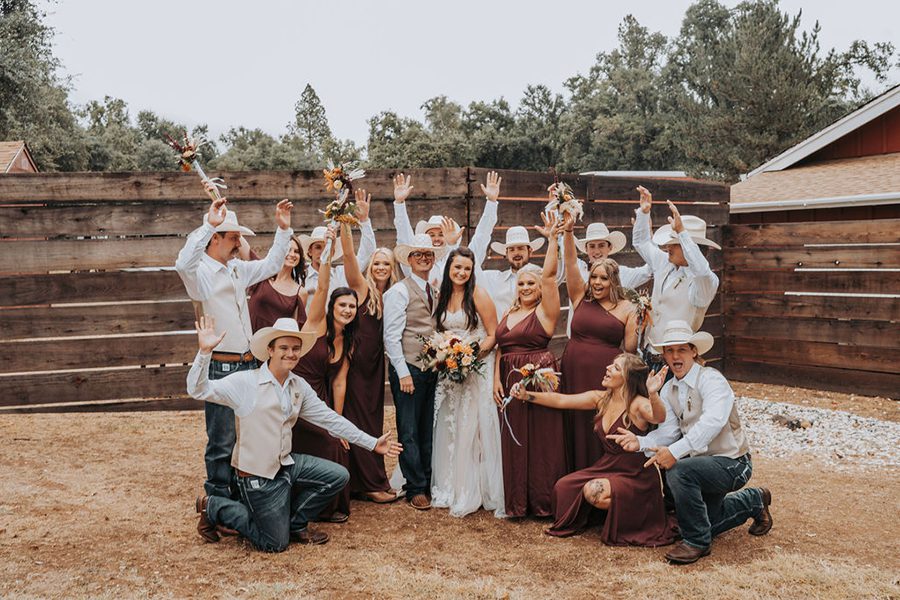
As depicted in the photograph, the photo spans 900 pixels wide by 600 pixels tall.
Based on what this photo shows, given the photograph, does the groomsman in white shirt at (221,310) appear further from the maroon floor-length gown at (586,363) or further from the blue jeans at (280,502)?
the maroon floor-length gown at (586,363)

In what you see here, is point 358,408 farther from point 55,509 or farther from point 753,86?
point 753,86

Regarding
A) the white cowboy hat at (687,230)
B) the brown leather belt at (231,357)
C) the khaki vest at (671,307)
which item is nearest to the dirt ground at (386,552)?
the brown leather belt at (231,357)

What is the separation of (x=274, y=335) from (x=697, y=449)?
251 centimetres

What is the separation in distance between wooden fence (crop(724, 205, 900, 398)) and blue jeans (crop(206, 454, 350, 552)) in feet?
24.5

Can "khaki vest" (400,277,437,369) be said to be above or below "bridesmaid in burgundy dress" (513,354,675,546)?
above

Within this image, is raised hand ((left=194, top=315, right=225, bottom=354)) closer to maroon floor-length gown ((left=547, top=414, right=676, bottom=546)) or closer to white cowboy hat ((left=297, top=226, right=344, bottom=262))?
white cowboy hat ((left=297, top=226, right=344, bottom=262))

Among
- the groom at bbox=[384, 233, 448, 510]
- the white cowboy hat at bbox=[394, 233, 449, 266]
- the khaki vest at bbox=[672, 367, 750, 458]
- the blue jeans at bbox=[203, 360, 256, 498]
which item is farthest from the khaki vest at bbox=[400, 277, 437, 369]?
the khaki vest at bbox=[672, 367, 750, 458]

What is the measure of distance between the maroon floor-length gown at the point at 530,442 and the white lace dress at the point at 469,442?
0.17 meters

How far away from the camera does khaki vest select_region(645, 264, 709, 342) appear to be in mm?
5859

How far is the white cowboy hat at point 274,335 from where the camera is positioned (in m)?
4.57

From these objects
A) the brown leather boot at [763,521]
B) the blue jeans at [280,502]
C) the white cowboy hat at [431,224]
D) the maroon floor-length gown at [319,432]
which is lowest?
the brown leather boot at [763,521]

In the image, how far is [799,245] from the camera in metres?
10.3

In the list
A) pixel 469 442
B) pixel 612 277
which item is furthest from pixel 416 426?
pixel 612 277

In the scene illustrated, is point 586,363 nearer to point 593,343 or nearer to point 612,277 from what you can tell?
point 593,343
